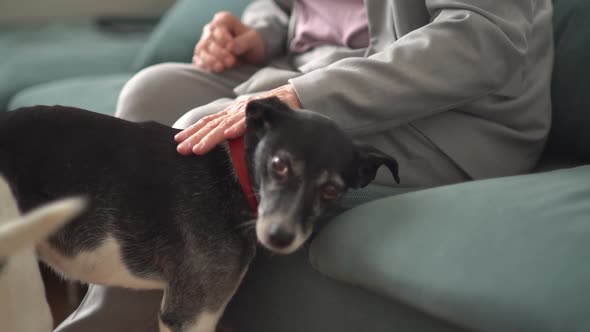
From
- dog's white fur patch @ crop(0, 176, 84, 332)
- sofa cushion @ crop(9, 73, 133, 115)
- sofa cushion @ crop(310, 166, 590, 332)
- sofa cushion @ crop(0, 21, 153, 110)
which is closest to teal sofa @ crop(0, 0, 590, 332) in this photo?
sofa cushion @ crop(310, 166, 590, 332)

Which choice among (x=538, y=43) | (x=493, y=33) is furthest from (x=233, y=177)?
(x=538, y=43)

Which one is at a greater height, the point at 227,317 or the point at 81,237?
the point at 81,237

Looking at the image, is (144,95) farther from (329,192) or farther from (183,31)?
(183,31)

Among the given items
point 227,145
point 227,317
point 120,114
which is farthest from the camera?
point 120,114

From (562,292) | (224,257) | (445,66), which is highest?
(445,66)

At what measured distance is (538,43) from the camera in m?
1.25

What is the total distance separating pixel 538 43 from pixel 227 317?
35.8 inches

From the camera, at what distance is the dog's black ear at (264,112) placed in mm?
1005

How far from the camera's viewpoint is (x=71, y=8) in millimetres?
3146

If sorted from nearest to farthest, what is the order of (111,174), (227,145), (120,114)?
1. (111,174)
2. (227,145)
3. (120,114)

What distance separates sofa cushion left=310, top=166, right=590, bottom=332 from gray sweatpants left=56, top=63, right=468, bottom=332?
0.16m

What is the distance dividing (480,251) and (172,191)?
529 millimetres

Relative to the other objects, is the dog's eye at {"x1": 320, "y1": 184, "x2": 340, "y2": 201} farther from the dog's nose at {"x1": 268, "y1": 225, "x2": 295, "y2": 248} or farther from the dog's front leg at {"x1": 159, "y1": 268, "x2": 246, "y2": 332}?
the dog's front leg at {"x1": 159, "y1": 268, "x2": 246, "y2": 332}

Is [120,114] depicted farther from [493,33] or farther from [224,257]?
[493,33]
